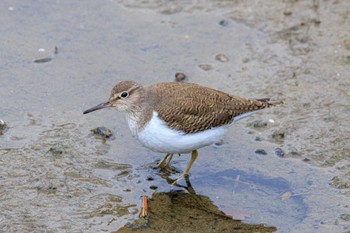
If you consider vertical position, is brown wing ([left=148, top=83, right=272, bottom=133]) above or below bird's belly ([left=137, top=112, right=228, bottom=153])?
above

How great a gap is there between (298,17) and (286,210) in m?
4.28

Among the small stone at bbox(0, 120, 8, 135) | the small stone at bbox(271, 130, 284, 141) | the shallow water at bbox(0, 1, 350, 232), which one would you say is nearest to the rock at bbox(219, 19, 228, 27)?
the shallow water at bbox(0, 1, 350, 232)

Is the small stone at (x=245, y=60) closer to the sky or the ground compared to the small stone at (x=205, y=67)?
closer to the sky

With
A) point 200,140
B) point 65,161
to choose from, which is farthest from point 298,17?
point 65,161

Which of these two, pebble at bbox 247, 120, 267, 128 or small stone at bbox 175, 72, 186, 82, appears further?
small stone at bbox 175, 72, 186, 82

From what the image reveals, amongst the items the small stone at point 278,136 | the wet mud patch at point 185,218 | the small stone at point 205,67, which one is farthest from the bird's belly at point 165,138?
the small stone at point 205,67

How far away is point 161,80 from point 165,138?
2.26 m

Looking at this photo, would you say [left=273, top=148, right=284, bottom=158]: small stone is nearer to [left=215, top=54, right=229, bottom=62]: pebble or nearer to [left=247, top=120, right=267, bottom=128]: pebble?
[left=247, top=120, right=267, bottom=128]: pebble

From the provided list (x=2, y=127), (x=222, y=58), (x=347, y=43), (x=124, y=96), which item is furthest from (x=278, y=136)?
(x=2, y=127)

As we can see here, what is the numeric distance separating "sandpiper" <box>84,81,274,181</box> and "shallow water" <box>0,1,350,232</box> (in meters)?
0.58

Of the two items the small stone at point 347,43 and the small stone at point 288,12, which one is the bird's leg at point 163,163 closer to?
the small stone at point 347,43

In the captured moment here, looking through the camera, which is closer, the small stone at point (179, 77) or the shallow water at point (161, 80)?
the shallow water at point (161, 80)

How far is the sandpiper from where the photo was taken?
743cm

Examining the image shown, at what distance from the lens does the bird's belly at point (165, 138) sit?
24.1 feet
